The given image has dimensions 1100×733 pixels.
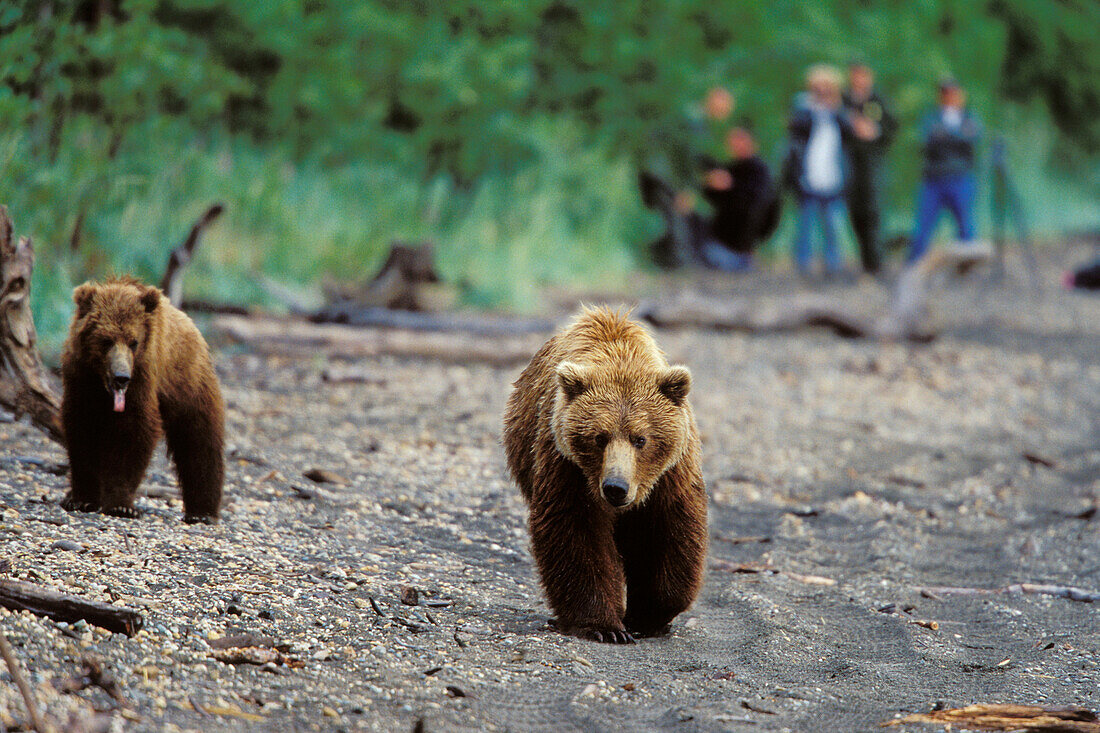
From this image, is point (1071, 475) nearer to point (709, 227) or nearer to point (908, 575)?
point (908, 575)

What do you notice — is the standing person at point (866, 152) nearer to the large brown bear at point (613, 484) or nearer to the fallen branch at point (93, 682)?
the large brown bear at point (613, 484)

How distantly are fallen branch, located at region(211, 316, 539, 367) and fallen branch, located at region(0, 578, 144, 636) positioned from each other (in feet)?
15.3

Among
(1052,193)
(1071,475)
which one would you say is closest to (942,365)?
(1071,475)

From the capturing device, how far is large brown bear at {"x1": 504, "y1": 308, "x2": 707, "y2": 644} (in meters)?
3.96

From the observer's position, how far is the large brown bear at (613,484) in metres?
3.96

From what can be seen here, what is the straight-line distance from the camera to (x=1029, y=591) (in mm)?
5238

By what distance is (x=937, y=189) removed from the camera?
53.5 ft

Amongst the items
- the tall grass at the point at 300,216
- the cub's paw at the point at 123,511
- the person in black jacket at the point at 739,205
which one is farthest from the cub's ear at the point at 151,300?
the person in black jacket at the point at 739,205

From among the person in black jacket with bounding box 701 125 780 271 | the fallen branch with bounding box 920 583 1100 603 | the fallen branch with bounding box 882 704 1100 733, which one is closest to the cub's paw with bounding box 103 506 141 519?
the fallen branch with bounding box 882 704 1100 733

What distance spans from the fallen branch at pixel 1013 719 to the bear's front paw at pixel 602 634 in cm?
98

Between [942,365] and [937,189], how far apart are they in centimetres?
631

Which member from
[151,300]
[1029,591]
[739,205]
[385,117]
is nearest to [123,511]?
[151,300]

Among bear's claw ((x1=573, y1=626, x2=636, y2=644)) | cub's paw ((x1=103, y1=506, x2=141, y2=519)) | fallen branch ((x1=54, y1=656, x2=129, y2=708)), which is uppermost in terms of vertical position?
cub's paw ((x1=103, y1=506, x2=141, y2=519))

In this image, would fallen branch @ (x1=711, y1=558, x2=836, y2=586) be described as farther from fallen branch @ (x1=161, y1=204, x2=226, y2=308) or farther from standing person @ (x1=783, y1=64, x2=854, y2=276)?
standing person @ (x1=783, y1=64, x2=854, y2=276)
